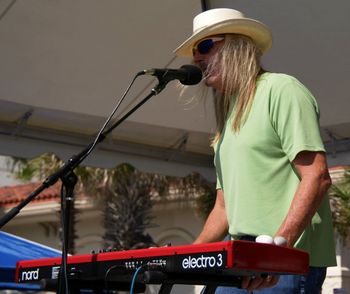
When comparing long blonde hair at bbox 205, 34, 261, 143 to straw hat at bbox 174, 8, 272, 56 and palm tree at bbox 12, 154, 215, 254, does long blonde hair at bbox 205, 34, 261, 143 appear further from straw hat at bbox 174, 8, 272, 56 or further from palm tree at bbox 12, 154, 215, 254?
palm tree at bbox 12, 154, 215, 254

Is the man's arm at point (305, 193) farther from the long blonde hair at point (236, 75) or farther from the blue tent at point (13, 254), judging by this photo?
the blue tent at point (13, 254)

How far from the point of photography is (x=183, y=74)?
3.05 meters

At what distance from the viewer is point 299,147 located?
8.71 ft

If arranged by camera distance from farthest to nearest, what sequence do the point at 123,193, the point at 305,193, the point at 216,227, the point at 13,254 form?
the point at 123,193 < the point at 13,254 < the point at 216,227 < the point at 305,193

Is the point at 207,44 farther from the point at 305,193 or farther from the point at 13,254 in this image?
the point at 13,254

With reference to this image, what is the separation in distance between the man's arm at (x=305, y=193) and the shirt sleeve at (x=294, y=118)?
0.03 meters

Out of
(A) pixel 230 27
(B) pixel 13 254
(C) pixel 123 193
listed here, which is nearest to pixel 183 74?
(A) pixel 230 27

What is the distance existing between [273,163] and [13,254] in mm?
3321

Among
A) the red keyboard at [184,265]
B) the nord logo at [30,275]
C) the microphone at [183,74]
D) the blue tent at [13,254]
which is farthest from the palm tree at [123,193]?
the red keyboard at [184,265]

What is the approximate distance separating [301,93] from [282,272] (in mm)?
738

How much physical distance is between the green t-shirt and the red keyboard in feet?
1.18

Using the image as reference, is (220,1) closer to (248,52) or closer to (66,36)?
(66,36)

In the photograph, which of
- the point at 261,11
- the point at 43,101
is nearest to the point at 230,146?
the point at 261,11

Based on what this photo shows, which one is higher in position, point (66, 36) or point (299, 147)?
point (66, 36)
